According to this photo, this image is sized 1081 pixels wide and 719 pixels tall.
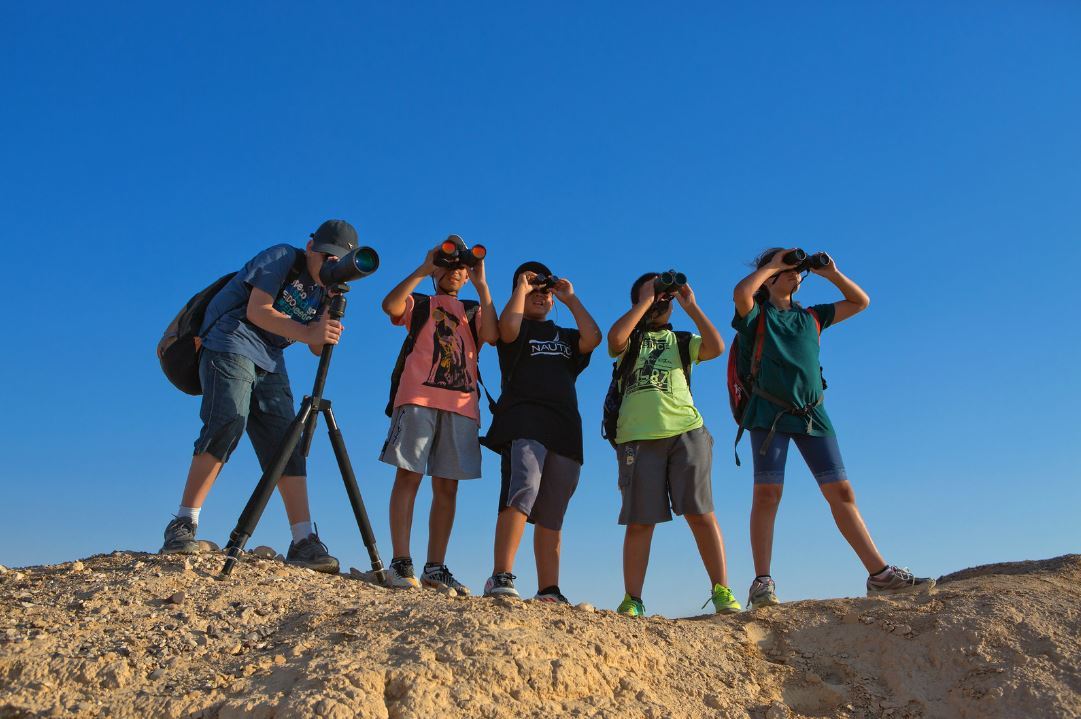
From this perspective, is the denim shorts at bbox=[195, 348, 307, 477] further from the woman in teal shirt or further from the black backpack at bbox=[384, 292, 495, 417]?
the woman in teal shirt

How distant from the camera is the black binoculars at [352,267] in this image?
190 inches

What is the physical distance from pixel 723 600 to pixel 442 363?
220cm

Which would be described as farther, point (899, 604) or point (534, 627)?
point (899, 604)

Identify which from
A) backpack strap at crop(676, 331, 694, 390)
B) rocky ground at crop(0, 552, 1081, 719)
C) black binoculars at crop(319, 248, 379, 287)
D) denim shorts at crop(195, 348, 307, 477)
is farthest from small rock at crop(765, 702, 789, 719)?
black binoculars at crop(319, 248, 379, 287)

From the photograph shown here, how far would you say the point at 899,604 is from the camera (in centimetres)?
487

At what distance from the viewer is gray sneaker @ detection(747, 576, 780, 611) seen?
205 inches

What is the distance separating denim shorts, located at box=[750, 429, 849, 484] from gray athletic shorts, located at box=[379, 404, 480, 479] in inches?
70.0

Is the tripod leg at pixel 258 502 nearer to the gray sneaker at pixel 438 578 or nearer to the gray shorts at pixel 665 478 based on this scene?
the gray sneaker at pixel 438 578

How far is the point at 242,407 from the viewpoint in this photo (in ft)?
16.5

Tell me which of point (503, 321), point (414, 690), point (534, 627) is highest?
point (503, 321)

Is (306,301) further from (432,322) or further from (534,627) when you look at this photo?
(534,627)

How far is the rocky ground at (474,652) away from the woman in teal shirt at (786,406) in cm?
43

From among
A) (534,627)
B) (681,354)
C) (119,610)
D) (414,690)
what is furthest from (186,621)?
(681,354)

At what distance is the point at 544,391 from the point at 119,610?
8.62ft
